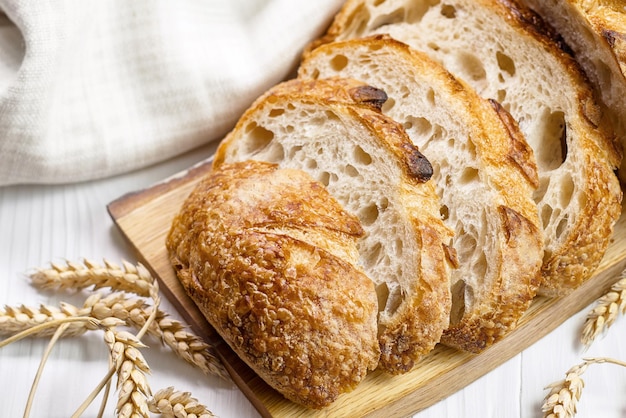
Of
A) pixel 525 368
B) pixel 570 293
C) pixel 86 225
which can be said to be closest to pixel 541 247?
pixel 570 293

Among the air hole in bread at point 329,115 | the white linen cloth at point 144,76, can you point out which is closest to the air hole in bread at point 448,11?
the white linen cloth at point 144,76

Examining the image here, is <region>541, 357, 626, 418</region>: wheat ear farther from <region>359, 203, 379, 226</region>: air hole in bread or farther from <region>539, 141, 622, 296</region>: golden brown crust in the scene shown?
<region>359, 203, 379, 226</region>: air hole in bread

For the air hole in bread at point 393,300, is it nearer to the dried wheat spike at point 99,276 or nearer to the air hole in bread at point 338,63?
the dried wheat spike at point 99,276

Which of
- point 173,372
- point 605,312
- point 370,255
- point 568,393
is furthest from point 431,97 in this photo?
point 173,372

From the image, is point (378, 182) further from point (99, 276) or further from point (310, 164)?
point (99, 276)

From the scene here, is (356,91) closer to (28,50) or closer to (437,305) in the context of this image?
(437,305)

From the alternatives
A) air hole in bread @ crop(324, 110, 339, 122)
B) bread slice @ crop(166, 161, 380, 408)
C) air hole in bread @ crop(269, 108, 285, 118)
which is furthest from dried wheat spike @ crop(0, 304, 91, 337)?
air hole in bread @ crop(324, 110, 339, 122)
